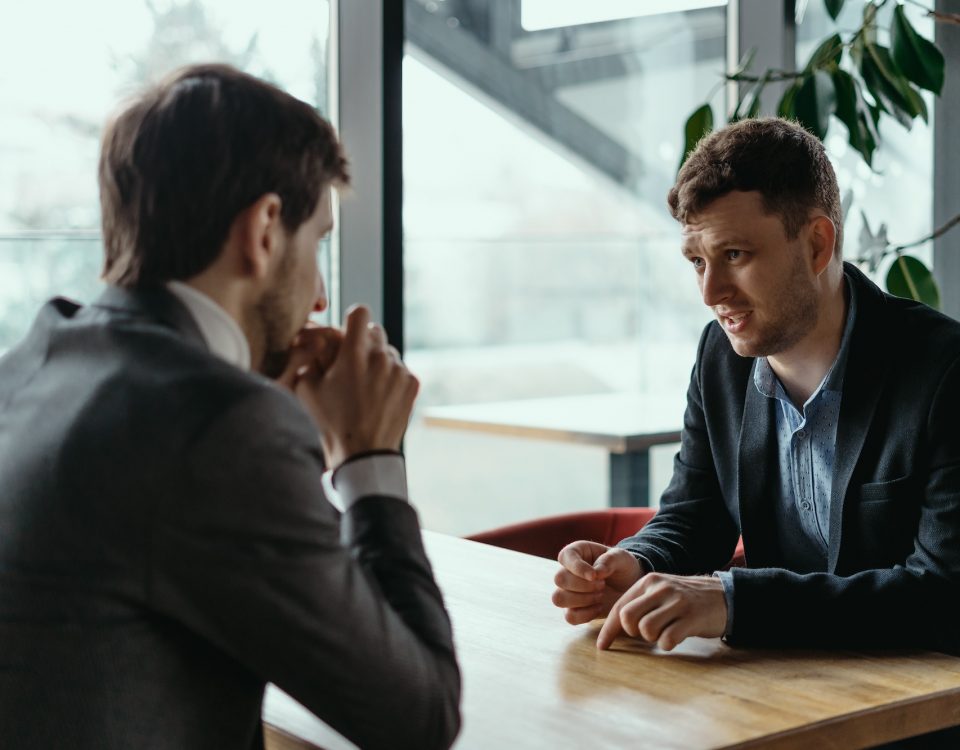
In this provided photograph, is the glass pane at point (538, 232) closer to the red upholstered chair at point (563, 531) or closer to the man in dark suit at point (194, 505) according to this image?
the red upholstered chair at point (563, 531)

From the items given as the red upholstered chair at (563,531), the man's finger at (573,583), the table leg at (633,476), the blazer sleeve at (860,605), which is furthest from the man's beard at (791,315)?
the table leg at (633,476)

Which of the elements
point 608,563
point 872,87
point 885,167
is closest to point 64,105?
point 608,563

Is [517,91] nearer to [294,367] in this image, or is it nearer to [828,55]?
[828,55]

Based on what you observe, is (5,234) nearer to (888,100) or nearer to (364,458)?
(364,458)

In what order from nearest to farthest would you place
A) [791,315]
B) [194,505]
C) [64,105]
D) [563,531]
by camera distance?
[194,505] < [791,315] < [563,531] < [64,105]

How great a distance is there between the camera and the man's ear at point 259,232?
1206 mm

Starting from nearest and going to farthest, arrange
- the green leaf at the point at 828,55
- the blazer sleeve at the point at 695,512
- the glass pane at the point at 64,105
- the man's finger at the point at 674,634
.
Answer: the man's finger at the point at 674,634
the blazer sleeve at the point at 695,512
the glass pane at the point at 64,105
the green leaf at the point at 828,55

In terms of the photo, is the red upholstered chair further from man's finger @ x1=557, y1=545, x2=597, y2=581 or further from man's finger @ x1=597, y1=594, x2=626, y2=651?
man's finger @ x1=597, y1=594, x2=626, y2=651

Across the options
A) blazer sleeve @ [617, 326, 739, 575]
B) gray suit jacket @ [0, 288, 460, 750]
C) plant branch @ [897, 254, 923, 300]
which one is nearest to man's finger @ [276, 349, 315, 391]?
gray suit jacket @ [0, 288, 460, 750]

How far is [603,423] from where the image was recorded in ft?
12.6

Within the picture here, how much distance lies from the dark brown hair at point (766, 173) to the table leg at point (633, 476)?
2468 millimetres

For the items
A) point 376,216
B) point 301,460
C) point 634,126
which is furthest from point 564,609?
point 634,126

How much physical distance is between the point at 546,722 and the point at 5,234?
2.09 metres

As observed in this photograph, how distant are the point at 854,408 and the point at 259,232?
1.07m
